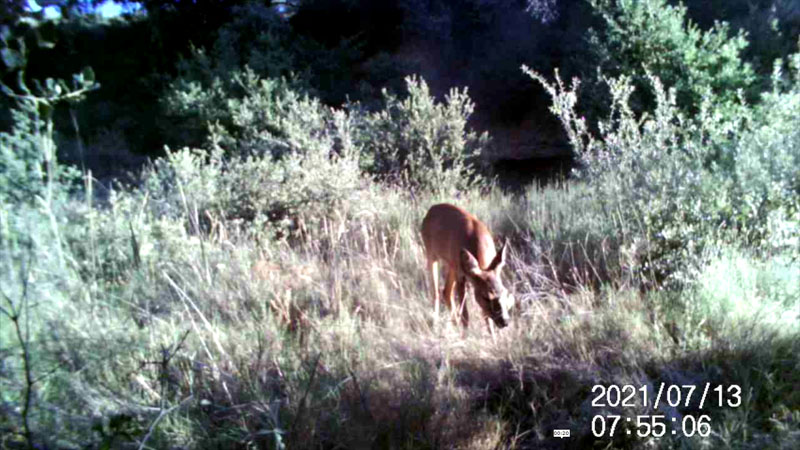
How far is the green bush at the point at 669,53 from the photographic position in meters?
9.69

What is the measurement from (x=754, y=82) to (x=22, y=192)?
10365mm

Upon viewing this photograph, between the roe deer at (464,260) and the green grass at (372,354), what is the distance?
177 millimetres

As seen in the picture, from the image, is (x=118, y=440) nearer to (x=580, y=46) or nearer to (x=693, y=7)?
(x=580, y=46)

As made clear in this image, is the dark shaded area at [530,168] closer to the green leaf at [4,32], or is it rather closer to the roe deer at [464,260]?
the roe deer at [464,260]

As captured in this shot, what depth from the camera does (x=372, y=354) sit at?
3809 mm

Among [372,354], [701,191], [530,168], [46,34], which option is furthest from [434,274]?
[530,168]

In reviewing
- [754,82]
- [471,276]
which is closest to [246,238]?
[471,276]

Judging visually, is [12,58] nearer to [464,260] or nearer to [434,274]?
[464,260]
